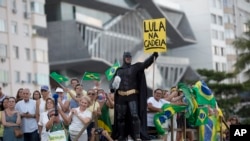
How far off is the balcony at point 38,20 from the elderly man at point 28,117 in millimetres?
49217

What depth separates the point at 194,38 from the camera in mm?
96500

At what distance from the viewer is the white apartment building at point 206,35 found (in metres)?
98.2

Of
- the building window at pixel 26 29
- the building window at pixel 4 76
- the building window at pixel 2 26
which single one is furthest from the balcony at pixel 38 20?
the building window at pixel 4 76

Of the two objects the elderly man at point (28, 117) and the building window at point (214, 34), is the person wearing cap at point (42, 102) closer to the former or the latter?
the elderly man at point (28, 117)

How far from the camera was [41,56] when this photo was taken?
2618 inches

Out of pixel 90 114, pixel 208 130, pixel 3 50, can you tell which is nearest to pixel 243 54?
pixel 3 50

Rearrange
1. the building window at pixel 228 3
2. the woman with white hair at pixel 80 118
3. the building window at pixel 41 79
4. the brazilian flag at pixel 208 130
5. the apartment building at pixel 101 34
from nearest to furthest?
the woman with white hair at pixel 80 118 < the brazilian flag at pixel 208 130 < the building window at pixel 41 79 < the apartment building at pixel 101 34 < the building window at pixel 228 3

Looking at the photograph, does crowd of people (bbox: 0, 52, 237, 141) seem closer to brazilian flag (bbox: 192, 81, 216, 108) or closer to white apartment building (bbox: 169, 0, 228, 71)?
brazilian flag (bbox: 192, 81, 216, 108)

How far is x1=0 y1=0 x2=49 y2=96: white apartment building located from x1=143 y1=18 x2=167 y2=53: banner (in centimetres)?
4334

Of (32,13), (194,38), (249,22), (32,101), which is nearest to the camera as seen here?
(32,101)

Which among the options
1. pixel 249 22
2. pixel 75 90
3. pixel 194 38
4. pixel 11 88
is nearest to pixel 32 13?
pixel 11 88

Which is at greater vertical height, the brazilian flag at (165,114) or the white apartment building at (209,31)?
the white apartment building at (209,31)

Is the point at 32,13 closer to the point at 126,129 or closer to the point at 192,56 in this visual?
the point at 192,56

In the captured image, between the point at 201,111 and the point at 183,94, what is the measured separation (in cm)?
56
